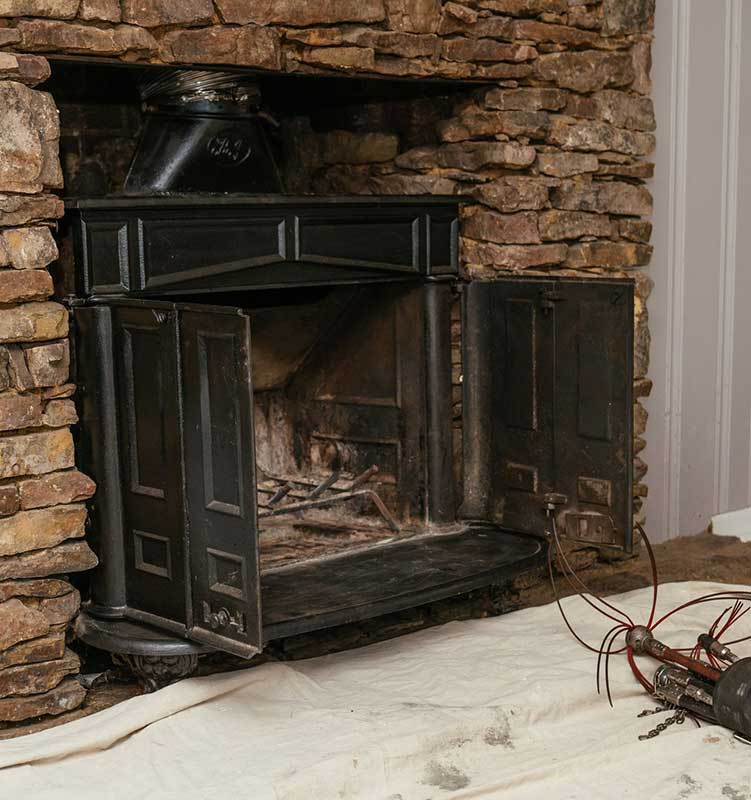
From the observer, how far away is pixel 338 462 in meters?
4.03

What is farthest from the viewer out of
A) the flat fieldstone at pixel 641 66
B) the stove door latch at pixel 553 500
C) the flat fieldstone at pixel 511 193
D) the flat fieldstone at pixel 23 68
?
the flat fieldstone at pixel 641 66

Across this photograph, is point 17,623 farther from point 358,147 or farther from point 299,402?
point 358,147

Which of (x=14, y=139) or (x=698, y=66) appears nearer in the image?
(x=14, y=139)

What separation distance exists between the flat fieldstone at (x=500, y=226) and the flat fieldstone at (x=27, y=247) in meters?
1.37

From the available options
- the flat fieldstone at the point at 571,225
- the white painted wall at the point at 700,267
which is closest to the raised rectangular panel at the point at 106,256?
the flat fieldstone at the point at 571,225

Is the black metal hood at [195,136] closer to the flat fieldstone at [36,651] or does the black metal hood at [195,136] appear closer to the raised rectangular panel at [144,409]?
the raised rectangular panel at [144,409]

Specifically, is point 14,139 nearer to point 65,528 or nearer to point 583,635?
point 65,528

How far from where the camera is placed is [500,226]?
12.5 feet

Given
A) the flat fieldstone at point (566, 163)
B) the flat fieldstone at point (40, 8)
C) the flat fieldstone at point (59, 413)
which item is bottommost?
the flat fieldstone at point (59, 413)

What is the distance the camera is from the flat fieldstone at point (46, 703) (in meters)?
3.04

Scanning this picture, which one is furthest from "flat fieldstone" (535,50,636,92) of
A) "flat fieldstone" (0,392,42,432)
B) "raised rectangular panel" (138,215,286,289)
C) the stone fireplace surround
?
"flat fieldstone" (0,392,42,432)

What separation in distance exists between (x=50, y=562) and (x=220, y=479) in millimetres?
465

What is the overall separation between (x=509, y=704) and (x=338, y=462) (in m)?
1.17

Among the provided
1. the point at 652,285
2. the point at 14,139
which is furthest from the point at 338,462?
the point at 14,139
